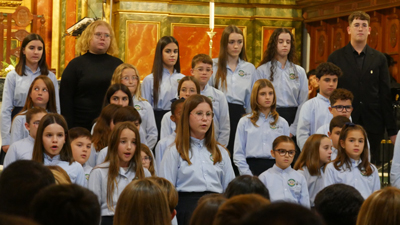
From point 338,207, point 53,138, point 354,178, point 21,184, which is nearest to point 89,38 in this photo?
point 53,138

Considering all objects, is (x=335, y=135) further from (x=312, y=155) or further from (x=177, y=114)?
(x=177, y=114)

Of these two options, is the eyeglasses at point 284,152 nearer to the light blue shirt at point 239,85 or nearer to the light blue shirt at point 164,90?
the light blue shirt at point 239,85

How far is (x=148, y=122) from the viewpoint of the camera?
5.35 m

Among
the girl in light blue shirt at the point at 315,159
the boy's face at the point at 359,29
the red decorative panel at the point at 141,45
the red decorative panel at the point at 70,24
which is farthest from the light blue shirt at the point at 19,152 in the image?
the red decorative panel at the point at 70,24

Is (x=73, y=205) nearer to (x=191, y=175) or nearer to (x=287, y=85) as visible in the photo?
(x=191, y=175)

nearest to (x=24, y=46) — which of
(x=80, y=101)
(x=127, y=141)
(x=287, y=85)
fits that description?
(x=80, y=101)

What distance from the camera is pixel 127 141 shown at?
418 cm

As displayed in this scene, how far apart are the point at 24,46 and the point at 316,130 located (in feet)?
9.27

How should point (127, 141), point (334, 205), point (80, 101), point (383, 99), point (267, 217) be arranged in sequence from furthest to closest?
point (383, 99) < point (80, 101) < point (127, 141) < point (334, 205) < point (267, 217)

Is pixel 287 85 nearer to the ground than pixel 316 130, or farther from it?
farther from it

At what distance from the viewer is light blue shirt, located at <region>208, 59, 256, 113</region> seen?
584 centimetres

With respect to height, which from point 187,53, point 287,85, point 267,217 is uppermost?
point 187,53

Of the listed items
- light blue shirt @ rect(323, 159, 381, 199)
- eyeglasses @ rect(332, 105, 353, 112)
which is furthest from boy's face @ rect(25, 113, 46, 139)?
eyeglasses @ rect(332, 105, 353, 112)

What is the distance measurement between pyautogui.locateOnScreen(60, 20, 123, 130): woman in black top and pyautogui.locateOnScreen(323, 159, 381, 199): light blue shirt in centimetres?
213
